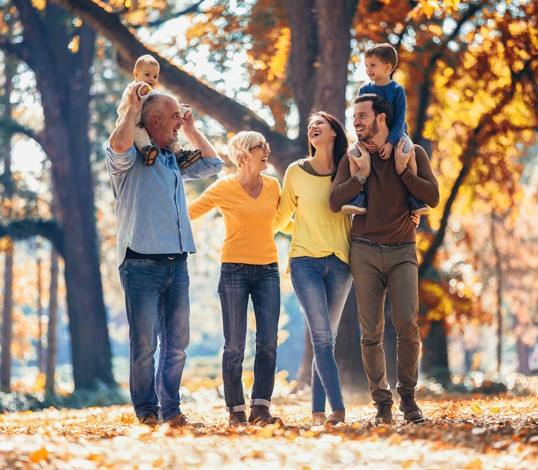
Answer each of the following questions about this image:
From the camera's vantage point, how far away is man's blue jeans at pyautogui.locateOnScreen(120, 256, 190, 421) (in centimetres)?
696

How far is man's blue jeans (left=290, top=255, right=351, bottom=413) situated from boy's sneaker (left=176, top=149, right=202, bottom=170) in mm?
1107

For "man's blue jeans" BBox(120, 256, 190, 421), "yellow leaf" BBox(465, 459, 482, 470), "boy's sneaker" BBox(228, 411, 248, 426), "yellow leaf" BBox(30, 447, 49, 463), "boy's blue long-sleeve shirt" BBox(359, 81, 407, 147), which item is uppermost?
"boy's blue long-sleeve shirt" BBox(359, 81, 407, 147)

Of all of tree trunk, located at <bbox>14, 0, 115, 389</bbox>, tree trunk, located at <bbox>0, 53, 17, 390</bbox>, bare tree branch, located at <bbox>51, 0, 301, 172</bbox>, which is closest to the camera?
bare tree branch, located at <bbox>51, 0, 301, 172</bbox>

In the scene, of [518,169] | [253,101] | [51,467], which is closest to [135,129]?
[51,467]

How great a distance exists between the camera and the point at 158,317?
7172 mm

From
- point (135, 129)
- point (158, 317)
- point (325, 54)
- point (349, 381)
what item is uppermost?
point (325, 54)

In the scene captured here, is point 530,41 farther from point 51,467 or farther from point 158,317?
point 51,467

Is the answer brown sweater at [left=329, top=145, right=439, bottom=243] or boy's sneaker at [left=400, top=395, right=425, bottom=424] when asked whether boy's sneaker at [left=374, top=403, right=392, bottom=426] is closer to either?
boy's sneaker at [left=400, top=395, right=425, bottom=424]

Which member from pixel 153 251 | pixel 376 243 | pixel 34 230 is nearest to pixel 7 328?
pixel 34 230

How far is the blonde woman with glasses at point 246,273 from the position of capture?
24.3 feet

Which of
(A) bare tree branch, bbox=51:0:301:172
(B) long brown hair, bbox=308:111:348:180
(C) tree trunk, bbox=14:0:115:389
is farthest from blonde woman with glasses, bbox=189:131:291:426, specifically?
(C) tree trunk, bbox=14:0:115:389

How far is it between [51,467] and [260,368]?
2.83 metres

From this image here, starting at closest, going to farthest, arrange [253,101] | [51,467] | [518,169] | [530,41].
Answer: [51,467] < [530,41] < [253,101] < [518,169]

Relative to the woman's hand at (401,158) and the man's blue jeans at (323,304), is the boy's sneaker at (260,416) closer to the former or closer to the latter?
the man's blue jeans at (323,304)
